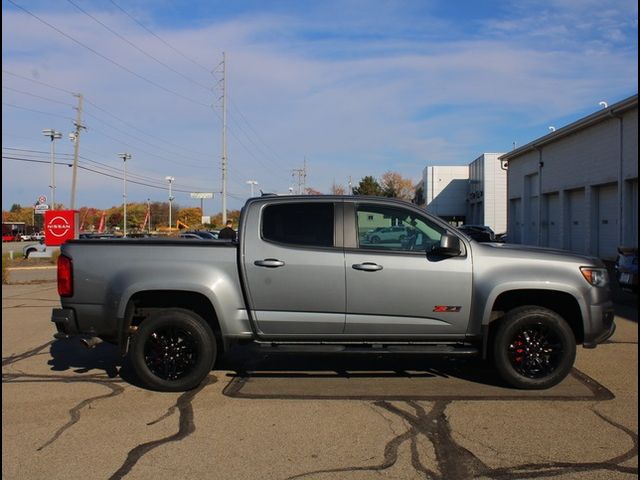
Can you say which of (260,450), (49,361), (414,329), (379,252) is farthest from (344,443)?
(49,361)

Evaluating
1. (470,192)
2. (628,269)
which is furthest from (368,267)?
(470,192)

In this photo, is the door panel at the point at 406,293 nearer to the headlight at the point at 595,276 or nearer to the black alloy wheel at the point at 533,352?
the black alloy wheel at the point at 533,352

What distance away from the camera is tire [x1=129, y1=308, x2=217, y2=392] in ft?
18.7

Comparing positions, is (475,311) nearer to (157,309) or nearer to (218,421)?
(218,421)

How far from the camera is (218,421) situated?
4914 millimetres

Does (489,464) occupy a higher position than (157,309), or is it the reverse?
(157,309)

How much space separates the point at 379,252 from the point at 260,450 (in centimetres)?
227

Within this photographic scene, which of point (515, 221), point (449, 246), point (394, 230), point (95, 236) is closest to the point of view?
point (449, 246)

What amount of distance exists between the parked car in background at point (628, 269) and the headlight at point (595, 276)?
568 centimetres

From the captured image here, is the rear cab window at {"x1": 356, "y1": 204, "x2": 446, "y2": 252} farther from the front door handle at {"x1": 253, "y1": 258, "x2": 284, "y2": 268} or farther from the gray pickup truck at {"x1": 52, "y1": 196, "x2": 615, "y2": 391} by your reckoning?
the front door handle at {"x1": 253, "y1": 258, "x2": 284, "y2": 268}

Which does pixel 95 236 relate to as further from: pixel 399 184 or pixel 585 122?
pixel 399 184

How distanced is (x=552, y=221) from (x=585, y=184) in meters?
4.96

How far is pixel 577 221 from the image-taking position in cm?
2567

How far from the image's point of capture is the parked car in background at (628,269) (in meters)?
10.7
